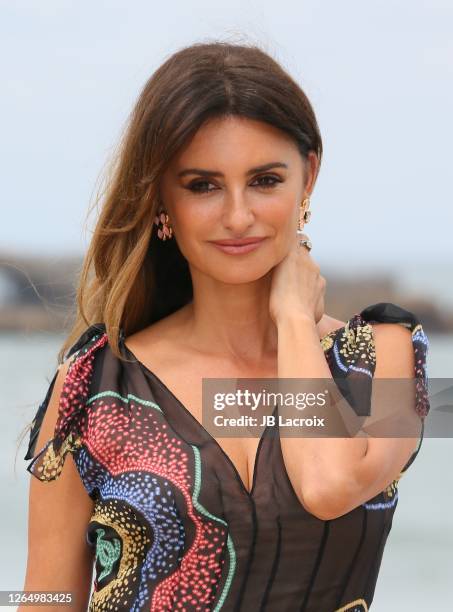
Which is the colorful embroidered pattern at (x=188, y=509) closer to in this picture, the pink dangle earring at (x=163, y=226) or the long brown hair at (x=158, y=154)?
the long brown hair at (x=158, y=154)

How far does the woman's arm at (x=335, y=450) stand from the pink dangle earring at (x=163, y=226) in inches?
13.6

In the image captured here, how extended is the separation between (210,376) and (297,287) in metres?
0.27

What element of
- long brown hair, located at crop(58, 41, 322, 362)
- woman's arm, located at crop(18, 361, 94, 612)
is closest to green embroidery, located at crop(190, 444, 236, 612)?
woman's arm, located at crop(18, 361, 94, 612)

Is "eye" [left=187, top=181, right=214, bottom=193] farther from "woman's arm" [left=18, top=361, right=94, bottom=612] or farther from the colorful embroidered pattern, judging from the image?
"woman's arm" [left=18, top=361, right=94, bottom=612]

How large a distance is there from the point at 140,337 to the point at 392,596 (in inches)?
169

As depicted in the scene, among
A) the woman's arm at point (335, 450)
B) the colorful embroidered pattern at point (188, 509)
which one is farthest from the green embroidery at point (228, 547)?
the woman's arm at point (335, 450)

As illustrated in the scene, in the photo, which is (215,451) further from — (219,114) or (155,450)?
(219,114)

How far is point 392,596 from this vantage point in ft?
22.8

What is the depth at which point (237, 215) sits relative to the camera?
107 inches

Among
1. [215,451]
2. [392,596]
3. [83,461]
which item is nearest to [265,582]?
[215,451]

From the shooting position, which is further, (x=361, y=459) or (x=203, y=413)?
(x=203, y=413)

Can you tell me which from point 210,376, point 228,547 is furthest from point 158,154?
point 228,547

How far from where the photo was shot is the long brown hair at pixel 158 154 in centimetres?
278

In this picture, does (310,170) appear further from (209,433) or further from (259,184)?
(209,433)
